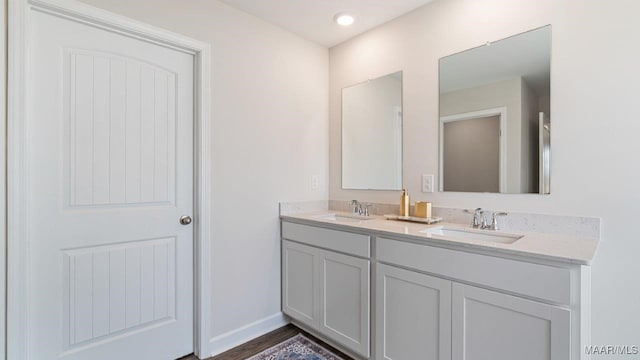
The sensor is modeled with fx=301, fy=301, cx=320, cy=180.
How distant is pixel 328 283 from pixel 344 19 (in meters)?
1.91

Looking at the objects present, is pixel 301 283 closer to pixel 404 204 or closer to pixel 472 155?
pixel 404 204

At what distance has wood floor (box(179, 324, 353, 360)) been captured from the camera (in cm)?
198

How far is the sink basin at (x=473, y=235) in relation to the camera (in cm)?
158

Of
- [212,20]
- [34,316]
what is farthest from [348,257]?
[212,20]

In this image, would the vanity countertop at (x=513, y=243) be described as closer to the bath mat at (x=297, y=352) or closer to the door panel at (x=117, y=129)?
the bath mat at (x=297, y=352)

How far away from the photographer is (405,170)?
7.30 ft

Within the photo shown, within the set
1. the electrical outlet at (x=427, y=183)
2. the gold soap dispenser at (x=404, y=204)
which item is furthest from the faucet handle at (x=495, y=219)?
the gold soap dispenser at (x=404, y=204)

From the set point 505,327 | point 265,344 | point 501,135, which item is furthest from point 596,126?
point 265,344

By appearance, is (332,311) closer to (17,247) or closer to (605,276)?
(605,276)

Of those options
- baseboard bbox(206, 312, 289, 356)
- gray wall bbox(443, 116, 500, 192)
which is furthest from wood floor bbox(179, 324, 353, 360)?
gray wall bbox(443, 116, 500, 192)

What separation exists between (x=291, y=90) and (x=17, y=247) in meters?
1.90

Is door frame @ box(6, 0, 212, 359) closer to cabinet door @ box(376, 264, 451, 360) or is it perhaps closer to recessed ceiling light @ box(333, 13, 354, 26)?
recessed ceiling light @ box(333, 13, 354, 26)

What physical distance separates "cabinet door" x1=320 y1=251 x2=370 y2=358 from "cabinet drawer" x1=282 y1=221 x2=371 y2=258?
0.17 feet

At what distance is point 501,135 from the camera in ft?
5.88
